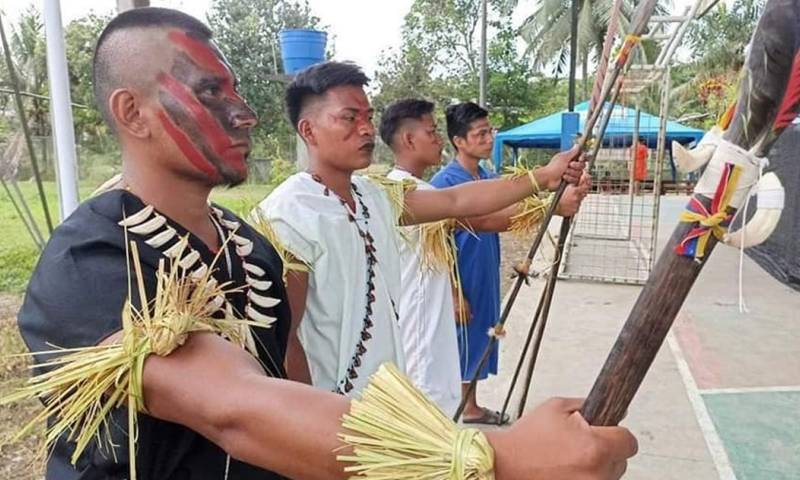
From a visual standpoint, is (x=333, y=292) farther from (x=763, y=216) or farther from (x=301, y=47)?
(x=301, y=47)

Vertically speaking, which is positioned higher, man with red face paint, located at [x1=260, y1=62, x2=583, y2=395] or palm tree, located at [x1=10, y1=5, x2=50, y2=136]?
palm tree, located at [x1=10, y1=5, x2=50, y2=136]

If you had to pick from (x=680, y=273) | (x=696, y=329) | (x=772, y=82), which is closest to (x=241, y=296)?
(x=680, y=273)

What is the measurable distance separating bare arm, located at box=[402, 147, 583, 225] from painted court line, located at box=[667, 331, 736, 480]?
155 centimetres

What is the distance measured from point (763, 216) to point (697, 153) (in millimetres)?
114

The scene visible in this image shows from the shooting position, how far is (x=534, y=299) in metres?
6.06

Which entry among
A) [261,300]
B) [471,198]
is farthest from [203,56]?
[471,198]

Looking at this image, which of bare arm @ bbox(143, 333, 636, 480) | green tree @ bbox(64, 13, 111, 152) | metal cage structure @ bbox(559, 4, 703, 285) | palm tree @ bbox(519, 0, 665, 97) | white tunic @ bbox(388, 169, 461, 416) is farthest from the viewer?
palm tree @ bbox(519, 0, 665, 97)

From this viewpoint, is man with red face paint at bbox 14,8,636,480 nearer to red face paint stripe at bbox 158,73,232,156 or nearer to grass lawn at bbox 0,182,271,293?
red face paint stripe at bbox 158,73,232,156

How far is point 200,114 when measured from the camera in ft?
3.58

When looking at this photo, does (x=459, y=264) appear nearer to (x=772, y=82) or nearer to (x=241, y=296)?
(x=241, y=296)

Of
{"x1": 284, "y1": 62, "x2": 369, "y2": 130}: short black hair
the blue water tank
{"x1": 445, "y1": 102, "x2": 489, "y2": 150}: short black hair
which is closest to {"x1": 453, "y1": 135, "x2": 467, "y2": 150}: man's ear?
{"x1": 445, "y1": 102, "x2": 489, "y2": 150}: short black hair

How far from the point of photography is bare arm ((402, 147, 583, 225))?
231cm

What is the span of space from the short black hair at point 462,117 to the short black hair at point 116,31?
2.44 meters

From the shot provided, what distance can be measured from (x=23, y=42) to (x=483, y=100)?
863 centimetres
